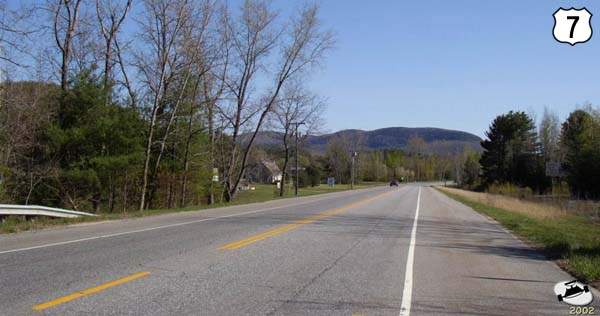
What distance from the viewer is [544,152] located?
93938 mm

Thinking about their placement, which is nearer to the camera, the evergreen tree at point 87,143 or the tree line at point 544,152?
the evergreen tree at point 87,143

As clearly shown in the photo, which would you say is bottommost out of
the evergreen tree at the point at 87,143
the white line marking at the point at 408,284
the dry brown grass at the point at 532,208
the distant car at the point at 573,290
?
the dry brown grass at the point at 532,208

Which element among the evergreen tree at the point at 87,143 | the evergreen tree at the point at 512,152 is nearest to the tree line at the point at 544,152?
the evergreen tree at the point at 512,152

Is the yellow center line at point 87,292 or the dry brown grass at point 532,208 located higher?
the yellow center line at point 87,292

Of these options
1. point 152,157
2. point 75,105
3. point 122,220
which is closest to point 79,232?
point 122,220

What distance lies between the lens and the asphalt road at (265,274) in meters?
6.53

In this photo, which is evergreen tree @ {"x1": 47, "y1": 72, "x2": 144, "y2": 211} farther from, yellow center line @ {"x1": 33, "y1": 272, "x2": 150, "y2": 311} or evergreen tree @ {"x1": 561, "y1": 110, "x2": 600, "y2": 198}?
evergreen tree @ {"x1": 561, "y1": 110, "x2": 600, "y2": 198}

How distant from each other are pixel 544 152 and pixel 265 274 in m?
95.4

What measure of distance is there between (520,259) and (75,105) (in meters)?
22.0

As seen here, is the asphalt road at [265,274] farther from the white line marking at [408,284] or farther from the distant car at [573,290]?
the distant car at [573,290]

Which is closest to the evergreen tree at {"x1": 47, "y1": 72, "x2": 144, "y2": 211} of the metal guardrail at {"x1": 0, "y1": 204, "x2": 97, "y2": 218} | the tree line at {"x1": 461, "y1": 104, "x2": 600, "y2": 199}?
the metal guardrail at {"x1": 0, "y1": 204, "x2": 97, "y2": 218}

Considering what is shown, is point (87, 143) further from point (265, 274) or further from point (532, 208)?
point (532, 208)

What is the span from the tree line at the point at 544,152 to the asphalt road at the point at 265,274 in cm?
4983

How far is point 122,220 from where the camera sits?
19109 mm
